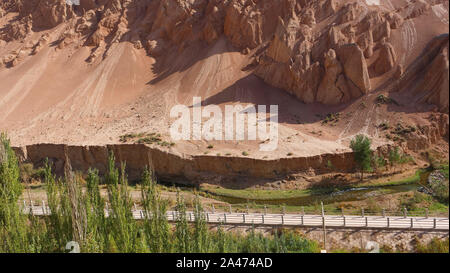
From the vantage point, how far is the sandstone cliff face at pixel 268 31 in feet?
119

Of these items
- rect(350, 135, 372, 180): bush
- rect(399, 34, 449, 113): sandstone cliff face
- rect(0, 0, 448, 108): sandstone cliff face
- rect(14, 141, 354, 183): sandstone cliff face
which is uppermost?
rect(0, 0, 448, 108): sandstone cliff face

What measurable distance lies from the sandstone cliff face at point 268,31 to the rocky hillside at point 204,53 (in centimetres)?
13

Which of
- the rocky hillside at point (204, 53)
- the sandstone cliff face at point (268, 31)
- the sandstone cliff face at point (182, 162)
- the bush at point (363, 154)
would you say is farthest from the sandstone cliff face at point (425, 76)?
the sandstone cliff face at point (182, 162)

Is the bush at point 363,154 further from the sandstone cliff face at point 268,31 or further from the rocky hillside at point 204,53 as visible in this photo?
the sandstone cliff face at point 268,31

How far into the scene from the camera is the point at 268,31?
45.6 metres

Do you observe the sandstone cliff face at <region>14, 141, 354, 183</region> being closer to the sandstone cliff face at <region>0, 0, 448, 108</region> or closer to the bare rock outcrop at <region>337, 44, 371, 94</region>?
the sandstone cliff face at <region>0, 0, 448, 108</region>

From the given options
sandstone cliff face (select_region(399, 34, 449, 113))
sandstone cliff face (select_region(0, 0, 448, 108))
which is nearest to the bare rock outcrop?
sandstone cliff face (select_region(0, 0, 448, 108))

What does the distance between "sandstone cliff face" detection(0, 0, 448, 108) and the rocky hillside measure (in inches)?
4.9

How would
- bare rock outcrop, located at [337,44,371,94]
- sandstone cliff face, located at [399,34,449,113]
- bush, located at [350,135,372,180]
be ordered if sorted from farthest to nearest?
1. bare rock outcrop, located at [337,44,371,94]
2. sandstone cliff face, located at [399,34,449,113]
3. bush, located at [350,135,372,180]

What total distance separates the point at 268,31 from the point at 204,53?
7.85 metres

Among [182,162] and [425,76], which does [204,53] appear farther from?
[425,76]

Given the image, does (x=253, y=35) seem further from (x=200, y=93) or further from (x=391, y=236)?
(x=391, y=236)

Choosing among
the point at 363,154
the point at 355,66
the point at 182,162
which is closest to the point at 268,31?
the point at 355,66

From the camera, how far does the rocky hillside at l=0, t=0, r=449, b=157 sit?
35.3 metres
